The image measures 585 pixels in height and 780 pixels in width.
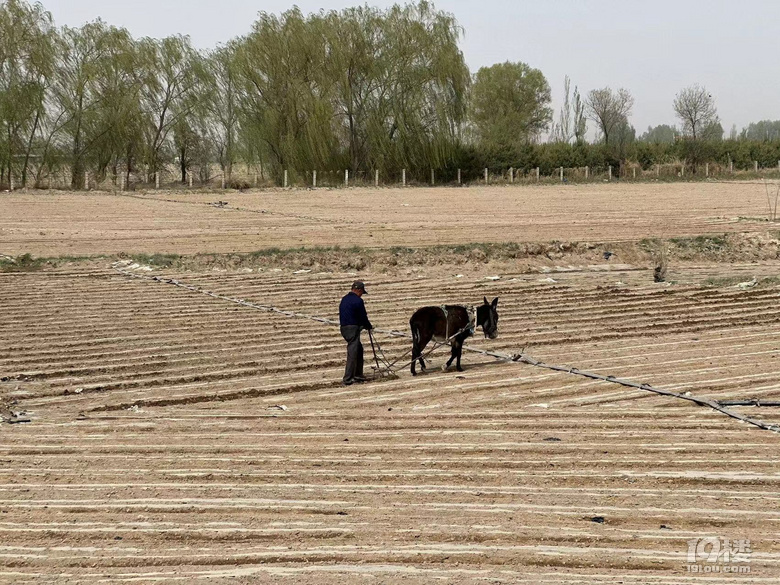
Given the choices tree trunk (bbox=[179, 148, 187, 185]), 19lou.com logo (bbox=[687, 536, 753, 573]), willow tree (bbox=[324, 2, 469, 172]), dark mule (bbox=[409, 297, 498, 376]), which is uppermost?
willow tree (bbox=[324, 2, 469, 172])

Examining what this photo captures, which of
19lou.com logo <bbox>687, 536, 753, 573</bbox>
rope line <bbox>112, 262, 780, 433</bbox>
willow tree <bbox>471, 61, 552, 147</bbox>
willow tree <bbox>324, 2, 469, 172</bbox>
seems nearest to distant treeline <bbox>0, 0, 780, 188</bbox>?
willow tree <bbox>324, 2, 469, 172</bbox>

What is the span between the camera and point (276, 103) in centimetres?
5962

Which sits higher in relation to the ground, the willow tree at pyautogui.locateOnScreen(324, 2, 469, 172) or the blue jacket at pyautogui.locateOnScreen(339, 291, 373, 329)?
the willow tree at pyautogui.locateOnScreen(324, 2, 469, 172)

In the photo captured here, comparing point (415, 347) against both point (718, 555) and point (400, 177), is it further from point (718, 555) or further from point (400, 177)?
point (400, 177)

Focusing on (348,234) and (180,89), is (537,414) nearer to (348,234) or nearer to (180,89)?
(348,234)

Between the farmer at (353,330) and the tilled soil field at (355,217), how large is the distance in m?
12.8

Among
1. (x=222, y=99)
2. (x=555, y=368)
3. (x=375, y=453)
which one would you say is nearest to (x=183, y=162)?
(x=222, y=99)

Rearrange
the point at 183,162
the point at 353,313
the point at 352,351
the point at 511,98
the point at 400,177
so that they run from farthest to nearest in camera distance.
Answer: the point at 511,98 → the point at 183,162 → the point at 400,177 → the point at 353,313 → the point at 352,351

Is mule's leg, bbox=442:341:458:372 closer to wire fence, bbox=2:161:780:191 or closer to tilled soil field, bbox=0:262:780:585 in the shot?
tilled soil field, bbox=0:262:780:585

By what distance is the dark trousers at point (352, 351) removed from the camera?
478 inches

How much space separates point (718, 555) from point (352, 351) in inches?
240

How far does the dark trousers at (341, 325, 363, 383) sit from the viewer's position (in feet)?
39.8

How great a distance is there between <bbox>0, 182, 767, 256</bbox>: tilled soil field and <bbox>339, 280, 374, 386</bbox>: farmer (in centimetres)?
1281

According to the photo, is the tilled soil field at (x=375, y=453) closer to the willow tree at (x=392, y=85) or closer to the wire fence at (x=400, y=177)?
the wire fence at (x=400, y=177)
